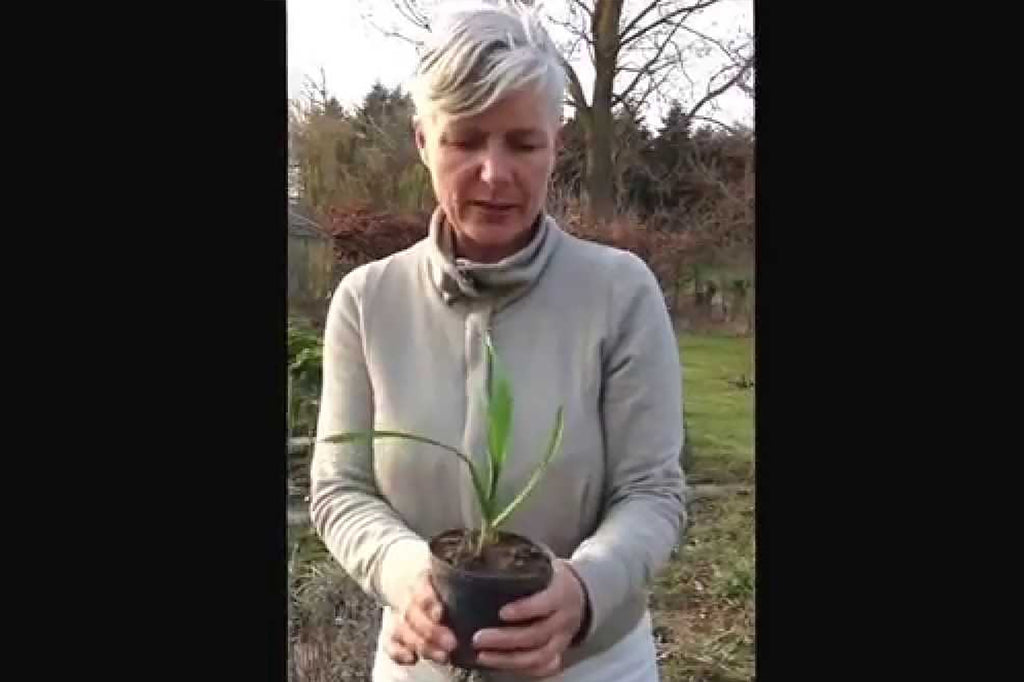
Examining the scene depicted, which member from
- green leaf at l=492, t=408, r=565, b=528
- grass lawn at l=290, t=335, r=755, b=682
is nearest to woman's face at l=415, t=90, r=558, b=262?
green leaf at l=492, t=408, r=565, b=528

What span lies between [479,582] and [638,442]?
1.09ft

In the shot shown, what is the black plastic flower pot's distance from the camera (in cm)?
196

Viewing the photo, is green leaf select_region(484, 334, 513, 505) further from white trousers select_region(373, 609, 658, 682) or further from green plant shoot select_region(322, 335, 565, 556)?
white trousers select_region(373, 609, 658, 682)

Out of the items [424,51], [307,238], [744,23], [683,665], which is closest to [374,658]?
[683,665]

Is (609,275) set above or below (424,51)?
below

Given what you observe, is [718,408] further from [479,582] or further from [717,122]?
[479,582]

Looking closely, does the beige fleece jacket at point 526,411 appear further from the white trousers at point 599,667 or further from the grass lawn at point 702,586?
the grass lawn at point 702,586

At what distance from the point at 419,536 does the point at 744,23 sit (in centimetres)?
93

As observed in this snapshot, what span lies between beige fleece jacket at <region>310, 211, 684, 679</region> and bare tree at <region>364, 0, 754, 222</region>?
204 millimetres

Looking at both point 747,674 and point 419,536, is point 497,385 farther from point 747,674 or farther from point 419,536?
point 747,674

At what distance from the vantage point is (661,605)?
233 cm

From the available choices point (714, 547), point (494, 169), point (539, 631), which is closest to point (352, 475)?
point (539, 631)

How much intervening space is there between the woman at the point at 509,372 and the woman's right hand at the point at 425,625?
2 cm

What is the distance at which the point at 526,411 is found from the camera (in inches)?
83.5
